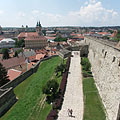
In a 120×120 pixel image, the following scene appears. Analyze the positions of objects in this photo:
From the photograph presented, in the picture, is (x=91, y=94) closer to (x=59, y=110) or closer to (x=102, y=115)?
(x=102, y=115)

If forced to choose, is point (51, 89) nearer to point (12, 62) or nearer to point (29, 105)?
point (29, 105)

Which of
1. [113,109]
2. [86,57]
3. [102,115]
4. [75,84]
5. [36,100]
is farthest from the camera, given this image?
[86,57]

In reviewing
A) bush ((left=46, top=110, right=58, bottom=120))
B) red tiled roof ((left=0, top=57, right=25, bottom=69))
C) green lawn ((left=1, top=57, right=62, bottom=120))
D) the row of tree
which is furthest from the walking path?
red tiled roof ((left=0, top=57, right=25, bottom=69))

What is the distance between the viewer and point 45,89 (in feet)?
46.2

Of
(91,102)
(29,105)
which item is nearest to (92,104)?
(91,102)

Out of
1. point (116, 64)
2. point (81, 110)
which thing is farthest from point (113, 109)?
point (116, 64)

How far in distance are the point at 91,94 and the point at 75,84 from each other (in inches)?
121

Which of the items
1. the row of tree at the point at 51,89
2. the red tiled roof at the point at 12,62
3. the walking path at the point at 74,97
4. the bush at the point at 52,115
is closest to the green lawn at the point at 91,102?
the walking path at the point at 74,97

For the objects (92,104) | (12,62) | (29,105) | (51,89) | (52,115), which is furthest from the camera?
(12,62)

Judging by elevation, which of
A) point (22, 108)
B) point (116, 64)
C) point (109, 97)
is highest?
point (116, 64)

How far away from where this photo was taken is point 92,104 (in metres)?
13.5

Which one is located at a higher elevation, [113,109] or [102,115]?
[113,109]

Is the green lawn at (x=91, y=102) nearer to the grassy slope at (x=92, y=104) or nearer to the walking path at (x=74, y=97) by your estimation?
the grassy slope at (x=92, y=104)

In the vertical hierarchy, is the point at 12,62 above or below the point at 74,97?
below
